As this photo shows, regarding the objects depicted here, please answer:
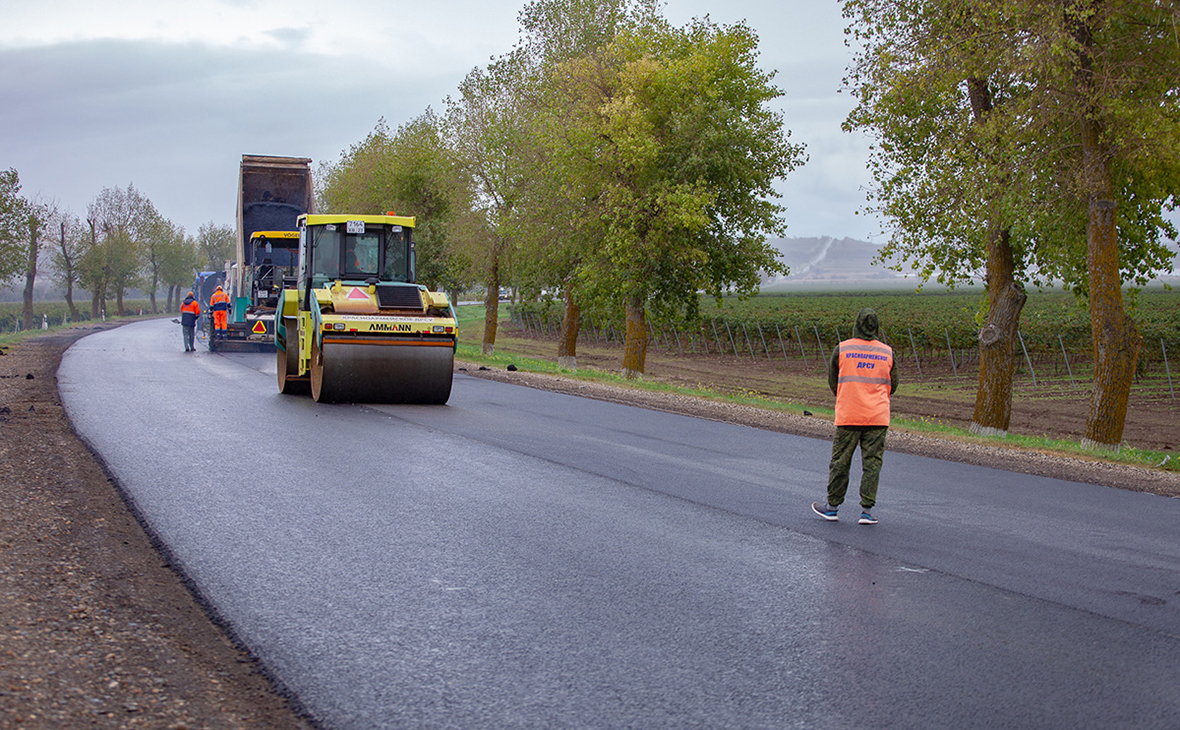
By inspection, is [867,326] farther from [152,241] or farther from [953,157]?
[152,241]

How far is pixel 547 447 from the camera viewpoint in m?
11.8

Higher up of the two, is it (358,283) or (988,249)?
(988,249)

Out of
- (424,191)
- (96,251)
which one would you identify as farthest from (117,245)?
(424,191)

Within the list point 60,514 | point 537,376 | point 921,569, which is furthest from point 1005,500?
point 537,376

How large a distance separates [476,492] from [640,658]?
4230mm

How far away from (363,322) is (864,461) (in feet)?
28.8

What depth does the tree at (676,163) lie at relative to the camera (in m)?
24.3

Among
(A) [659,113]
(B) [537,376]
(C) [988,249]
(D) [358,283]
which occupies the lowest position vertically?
(B) [537,376]

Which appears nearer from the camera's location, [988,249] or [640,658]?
[640,658]

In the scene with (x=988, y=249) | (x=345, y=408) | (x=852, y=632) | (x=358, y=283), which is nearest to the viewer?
(x=852, y=632)

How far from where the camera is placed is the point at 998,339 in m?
19.3

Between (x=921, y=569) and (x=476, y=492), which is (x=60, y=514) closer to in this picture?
(x=476, y=492)

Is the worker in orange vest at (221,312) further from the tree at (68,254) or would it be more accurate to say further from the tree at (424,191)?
the tree at (68,254)

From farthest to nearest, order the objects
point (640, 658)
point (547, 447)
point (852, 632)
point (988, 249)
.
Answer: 1. point (988, 249)
2. point (547, 447)
3. point (852, 632)
4. point (640, 658)
